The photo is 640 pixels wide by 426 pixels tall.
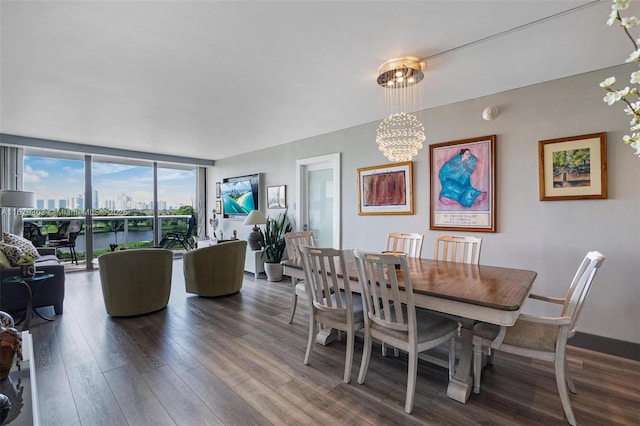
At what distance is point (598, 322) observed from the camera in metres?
2.59

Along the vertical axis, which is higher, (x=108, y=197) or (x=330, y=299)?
(x=108, y=197)

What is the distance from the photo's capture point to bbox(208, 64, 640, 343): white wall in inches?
96.5

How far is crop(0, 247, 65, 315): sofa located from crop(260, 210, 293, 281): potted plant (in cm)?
276

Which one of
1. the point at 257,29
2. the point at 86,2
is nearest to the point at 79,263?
the point at 86,2

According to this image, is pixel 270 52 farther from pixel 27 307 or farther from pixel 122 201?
pixel 122 201

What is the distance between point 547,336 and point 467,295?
624mm

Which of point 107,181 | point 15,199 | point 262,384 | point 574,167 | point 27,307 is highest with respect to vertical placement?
point 107,181

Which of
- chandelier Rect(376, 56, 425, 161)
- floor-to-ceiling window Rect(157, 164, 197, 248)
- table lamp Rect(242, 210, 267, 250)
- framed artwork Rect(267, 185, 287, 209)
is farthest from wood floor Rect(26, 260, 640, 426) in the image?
floor-to-ceiling window Rect(157, 164, 197, 248)

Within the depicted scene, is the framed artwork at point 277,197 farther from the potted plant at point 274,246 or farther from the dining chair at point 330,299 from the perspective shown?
the dining chair at point 330,299

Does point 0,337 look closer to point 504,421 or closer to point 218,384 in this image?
point 218,384

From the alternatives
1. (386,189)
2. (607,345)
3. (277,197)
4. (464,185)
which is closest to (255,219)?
(277,197)

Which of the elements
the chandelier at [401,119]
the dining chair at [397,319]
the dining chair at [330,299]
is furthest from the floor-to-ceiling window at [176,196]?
the dining chair at [397,319]

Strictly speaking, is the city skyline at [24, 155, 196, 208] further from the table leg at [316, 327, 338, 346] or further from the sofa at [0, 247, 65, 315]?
the table leg at [316, 327, 338, 346]

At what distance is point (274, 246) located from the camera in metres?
5.16
